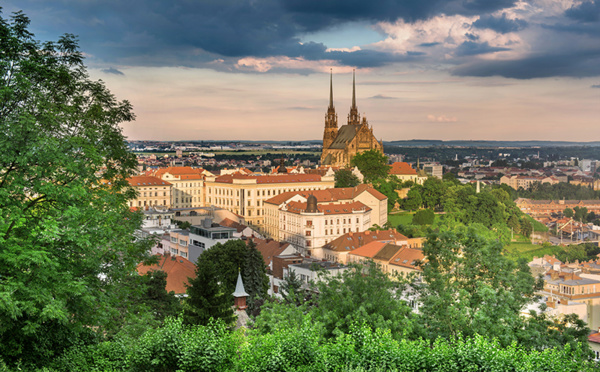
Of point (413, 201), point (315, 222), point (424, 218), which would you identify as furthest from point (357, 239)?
point (413, 201)

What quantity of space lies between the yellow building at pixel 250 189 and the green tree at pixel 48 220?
75.5 m

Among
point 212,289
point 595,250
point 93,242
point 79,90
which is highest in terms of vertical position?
point 79,90

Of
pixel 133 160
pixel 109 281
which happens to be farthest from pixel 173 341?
pixel 133 160

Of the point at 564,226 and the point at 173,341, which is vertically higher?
the point at 173,341

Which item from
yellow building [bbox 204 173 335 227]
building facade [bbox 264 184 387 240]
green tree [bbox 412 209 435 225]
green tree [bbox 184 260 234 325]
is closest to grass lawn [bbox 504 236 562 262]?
green tree [bbox 412 209 435 225]

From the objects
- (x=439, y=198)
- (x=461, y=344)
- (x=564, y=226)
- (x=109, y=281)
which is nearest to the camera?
(x=461, y=344)

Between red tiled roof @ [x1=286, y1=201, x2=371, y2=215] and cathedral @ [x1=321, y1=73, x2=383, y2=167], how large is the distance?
47033 mm

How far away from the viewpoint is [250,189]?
320ft

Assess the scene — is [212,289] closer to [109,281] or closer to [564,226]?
[109,281]

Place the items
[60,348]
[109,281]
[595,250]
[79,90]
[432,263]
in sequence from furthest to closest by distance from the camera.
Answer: [595,250] → [432,263] → [79,90] → [109,281] → [60,348]

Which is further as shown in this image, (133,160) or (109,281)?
(133,160)

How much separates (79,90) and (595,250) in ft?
279

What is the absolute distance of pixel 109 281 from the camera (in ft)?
58.4

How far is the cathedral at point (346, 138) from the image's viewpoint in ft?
447
